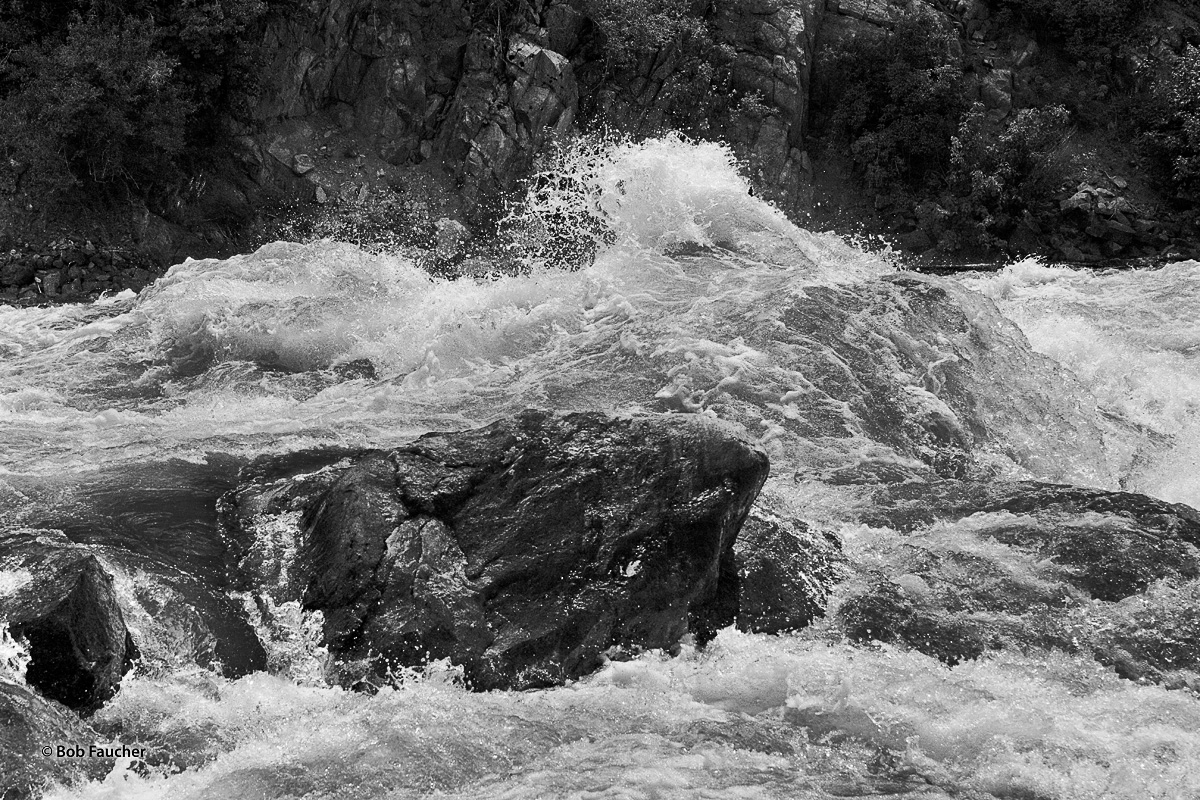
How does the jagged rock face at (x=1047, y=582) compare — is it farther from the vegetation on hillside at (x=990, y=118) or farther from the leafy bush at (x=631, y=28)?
the leafy bush at (x=631, y=28)

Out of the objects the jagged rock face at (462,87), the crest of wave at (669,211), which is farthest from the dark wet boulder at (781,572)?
the jagged rock face at (462,87)

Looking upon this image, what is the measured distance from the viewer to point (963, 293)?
354 inches

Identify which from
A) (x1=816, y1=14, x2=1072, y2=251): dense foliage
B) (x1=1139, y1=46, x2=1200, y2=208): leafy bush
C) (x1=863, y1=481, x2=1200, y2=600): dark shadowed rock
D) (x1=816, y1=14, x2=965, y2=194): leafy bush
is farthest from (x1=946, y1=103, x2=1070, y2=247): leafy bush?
(x1=863, y1=481, x2=1200, y2=600): dark shadowed rock

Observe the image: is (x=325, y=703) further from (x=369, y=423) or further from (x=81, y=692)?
(x=369, y=423)

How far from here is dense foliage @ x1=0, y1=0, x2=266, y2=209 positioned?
504 inches

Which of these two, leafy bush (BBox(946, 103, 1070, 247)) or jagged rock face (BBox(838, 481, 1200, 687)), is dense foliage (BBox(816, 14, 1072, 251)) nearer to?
leafy bush (BBox(946, 103, 1070, 247))

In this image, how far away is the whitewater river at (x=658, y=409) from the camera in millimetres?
4281

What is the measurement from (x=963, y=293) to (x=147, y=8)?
10.4 metres

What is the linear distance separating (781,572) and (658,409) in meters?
2.36

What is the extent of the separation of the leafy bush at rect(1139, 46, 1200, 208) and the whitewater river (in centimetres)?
476

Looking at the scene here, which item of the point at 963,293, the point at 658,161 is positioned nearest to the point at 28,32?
the point at 658,161

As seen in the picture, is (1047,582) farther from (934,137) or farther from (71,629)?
(934,137)

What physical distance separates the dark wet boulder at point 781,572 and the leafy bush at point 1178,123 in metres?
13.2

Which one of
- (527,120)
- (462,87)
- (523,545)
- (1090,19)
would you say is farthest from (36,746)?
(1090,19)
